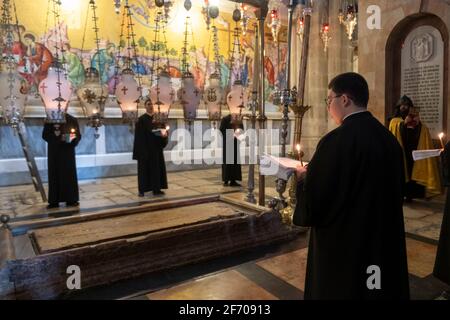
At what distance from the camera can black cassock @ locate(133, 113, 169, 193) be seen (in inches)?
269

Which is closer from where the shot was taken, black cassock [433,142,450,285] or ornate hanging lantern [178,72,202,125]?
black cassock [433,142,450,285]

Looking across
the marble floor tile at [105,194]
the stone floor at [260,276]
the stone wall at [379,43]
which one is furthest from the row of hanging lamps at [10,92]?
the stone wall at [379,43]

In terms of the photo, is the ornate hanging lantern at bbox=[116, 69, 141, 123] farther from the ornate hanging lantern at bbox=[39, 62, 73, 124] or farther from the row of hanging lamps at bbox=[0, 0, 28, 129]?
the row of hanging lamps at bbox=[0, 0, 28, 129]

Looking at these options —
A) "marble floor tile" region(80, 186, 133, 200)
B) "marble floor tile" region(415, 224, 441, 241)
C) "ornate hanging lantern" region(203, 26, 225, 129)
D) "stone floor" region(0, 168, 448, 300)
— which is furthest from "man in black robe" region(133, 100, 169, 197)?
"marble floor tile" region(415, 224, 441, 241)

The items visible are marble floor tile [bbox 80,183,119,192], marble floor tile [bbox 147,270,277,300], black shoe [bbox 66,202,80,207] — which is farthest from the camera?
marble floor tile [bbox 80,183,119,192]

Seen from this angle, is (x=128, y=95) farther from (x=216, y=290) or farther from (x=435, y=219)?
(x=435, y=219)

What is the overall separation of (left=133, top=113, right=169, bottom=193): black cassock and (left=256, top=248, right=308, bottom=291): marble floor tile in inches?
158

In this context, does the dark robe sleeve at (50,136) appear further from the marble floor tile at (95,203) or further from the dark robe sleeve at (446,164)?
the dark robe sleeve at (446,164)

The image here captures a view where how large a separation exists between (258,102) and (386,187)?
300cm

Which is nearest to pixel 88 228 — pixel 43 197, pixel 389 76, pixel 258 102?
pixel 258 102

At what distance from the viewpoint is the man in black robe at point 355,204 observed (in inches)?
67.9

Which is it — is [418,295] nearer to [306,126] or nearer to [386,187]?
[386,187]

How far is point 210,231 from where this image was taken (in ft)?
10.9

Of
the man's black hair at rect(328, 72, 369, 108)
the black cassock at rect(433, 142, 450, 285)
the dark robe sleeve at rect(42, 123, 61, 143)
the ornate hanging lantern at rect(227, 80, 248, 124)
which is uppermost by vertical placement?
the ornate hanging lantern at rect(227, 80, 248, 124)
